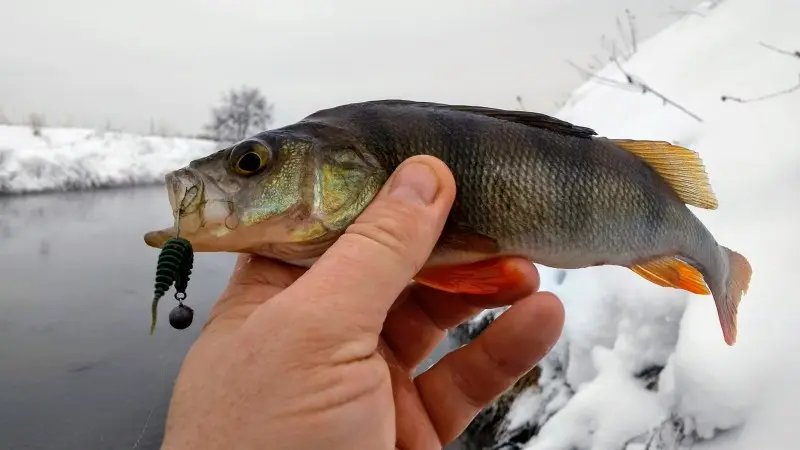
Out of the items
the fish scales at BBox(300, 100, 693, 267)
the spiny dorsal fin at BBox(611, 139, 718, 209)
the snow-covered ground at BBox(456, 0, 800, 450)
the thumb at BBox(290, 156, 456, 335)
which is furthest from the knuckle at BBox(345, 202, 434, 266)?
the snow-covered ground at BBox(456, 0, 800, 450)

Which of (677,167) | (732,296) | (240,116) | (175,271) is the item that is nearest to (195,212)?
(175,271)

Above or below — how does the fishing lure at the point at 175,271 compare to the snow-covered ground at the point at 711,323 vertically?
above

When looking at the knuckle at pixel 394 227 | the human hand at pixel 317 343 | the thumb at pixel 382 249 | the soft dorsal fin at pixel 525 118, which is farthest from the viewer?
the soft dorsal fin at pixel 525 118

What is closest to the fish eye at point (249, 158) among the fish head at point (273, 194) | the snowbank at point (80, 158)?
the fish head at point (273, 194)

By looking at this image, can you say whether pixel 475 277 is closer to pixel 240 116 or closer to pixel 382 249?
pixel 382 249

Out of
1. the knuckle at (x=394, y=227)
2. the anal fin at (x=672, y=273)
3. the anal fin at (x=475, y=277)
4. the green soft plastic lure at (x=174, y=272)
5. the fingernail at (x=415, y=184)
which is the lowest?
the anal fin at (x=672, y=273)

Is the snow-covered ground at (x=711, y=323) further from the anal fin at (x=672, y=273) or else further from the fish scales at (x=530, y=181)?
the fish scales at (x=530, y=181)

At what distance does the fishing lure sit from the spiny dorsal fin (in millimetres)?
1733

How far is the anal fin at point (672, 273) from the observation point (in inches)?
91.9

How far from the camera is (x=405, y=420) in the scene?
2.22 metres

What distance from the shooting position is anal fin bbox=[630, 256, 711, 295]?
2334mm

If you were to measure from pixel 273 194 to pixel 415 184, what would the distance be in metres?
→ 0.47

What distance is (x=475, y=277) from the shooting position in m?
2.02

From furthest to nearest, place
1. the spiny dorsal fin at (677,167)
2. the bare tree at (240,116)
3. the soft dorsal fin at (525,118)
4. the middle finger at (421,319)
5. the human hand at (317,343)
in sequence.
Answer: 1. the bare tree at (240,116)
2. the middle finger at (421,319)
3. the spiny dorsal fin at (677,167)
4. the soft dorsal fin at (525,118)
5. the human hand at (317,343)
